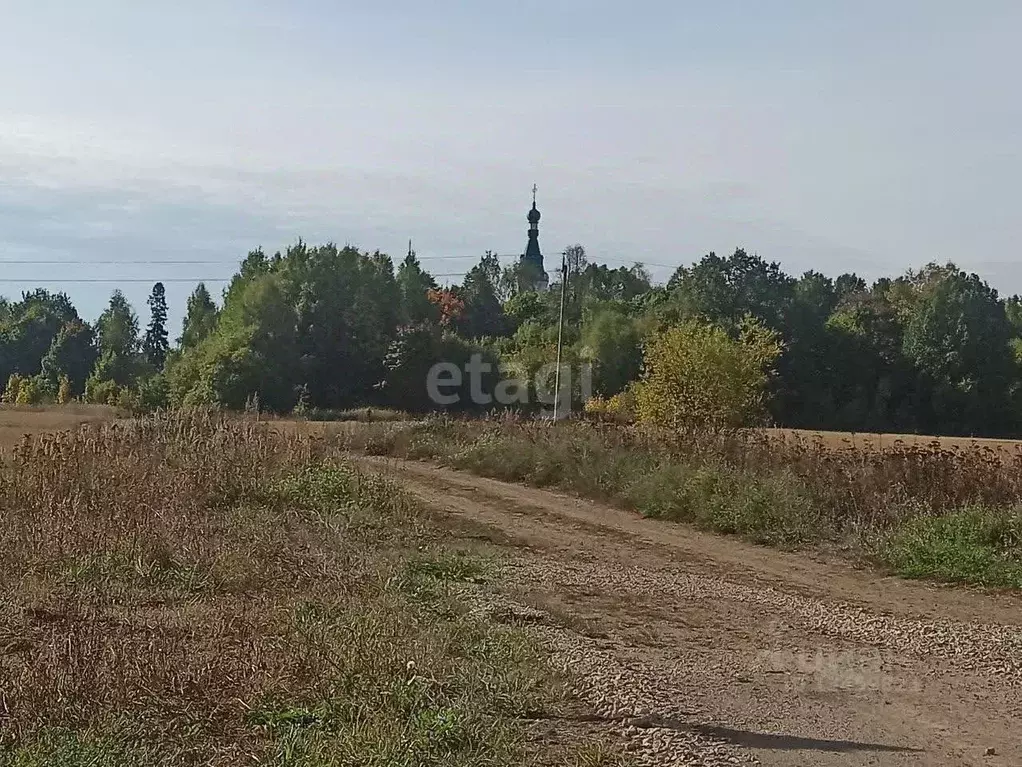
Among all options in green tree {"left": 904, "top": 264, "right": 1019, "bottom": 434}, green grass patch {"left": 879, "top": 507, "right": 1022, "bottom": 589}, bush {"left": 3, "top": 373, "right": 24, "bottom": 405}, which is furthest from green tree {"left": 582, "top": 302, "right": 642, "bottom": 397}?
green grass patch {"left": 879, "top": 507, "right": 1022, "bottom": 589}

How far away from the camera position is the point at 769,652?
7.46 metres

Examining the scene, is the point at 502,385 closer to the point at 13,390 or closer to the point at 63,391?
the point at 63,391

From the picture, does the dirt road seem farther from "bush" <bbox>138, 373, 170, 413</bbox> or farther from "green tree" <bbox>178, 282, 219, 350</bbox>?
"green tree" <bbox>178, 282, 219, 350</bbox>

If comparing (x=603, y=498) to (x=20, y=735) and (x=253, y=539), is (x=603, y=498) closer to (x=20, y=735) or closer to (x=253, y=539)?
(x=253, y=539)

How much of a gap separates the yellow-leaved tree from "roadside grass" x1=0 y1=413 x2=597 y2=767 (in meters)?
12.8

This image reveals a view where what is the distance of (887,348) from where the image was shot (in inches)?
2272

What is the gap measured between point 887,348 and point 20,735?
5823cm

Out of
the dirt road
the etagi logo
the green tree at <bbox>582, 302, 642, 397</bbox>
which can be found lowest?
the dirt road

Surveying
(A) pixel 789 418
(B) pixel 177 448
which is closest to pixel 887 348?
(A) pixel 789 418

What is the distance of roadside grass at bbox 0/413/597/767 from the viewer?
16.4 feet

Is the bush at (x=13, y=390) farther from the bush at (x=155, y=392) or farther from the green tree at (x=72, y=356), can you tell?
the bush at (x=155, y=392)

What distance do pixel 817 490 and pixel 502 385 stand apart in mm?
38620

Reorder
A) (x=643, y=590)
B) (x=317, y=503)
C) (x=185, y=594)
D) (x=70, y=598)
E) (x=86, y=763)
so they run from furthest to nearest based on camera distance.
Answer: (x=317, y=503) < (x=643, y=590) < (x=185, y=594) < (x=70, y=598) < (x=86, y=763)

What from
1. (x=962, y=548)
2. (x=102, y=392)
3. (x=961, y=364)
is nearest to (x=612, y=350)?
(x=961, y=364)
